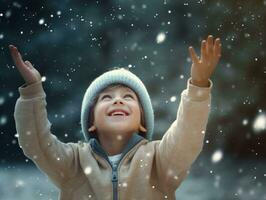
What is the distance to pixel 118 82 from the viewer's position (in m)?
3.51

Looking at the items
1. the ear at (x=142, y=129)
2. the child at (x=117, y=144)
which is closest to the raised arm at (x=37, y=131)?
the child at (x=117, y=144)

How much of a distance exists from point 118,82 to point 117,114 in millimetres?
282

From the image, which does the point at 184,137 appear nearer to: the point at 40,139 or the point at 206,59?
the point at 206,59

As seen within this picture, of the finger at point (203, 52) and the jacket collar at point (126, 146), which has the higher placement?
the finger at point (203, 52)

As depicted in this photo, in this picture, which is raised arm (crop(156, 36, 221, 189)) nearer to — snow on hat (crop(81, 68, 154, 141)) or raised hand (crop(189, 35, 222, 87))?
raised hand (crop(189, 35, 222, 87))

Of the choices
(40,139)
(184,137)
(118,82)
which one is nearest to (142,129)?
(118,82)

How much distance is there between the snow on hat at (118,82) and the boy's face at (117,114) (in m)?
0.10

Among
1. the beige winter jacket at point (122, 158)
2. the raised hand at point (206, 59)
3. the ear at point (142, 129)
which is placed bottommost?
the beige winter jacket at point (122, 158)

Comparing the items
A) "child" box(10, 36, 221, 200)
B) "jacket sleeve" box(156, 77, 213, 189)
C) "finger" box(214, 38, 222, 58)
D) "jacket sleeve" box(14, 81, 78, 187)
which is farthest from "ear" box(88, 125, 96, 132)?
"finger" box(214, 38, 222, 58)

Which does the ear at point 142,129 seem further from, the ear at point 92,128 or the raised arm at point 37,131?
the raised arm at point 37,131

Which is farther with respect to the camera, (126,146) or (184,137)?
(126,146)

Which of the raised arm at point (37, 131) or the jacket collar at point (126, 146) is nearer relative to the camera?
the raised arm at point (37, 131)

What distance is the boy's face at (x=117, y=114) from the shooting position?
3.30 metres

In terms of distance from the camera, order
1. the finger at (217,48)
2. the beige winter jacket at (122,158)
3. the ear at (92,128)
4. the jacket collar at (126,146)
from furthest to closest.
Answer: the ear at (92,128) < the jacket collar at (126,146) < the beige winter jacket at (122,158) < the finger at (217,48)
